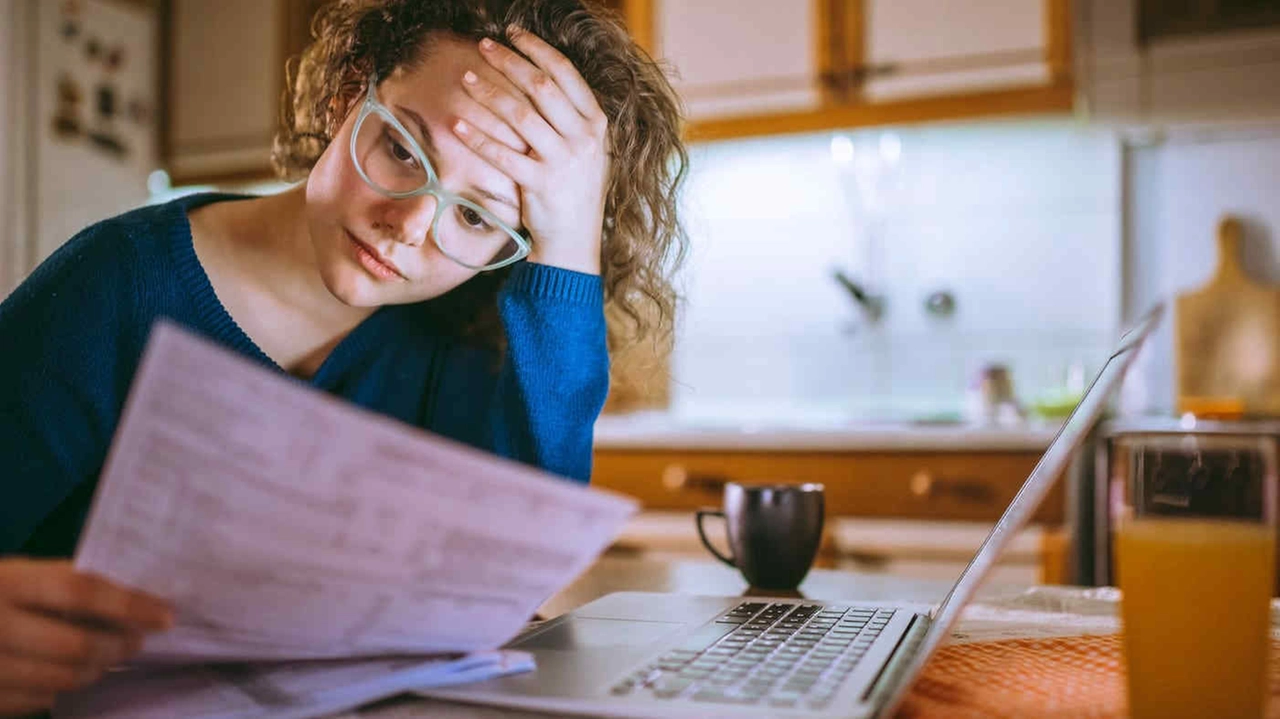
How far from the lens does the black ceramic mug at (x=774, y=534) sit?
927mm

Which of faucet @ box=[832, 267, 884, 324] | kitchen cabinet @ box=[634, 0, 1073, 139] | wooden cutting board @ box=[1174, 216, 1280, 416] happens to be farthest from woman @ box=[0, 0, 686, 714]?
wooden cutting board @ box=[1174, 216, 1280, 416]

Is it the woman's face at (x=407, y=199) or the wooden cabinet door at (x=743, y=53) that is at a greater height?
the wooden cabinet door at (x=743, y=53)

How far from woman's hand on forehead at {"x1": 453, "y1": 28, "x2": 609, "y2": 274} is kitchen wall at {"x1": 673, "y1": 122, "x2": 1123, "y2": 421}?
154cm

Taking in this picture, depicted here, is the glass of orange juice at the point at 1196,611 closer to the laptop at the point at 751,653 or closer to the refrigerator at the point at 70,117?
the laptop at the point at 751,653

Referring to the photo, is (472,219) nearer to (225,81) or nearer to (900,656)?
(900,656)

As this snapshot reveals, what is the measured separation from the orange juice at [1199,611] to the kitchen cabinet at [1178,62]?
6.97 ft

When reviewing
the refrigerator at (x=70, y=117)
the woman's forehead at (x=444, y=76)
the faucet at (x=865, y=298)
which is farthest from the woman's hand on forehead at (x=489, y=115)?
the refrigerator at (x=70, y=117)

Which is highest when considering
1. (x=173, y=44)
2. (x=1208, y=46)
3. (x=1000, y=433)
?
(x=173, y=44)

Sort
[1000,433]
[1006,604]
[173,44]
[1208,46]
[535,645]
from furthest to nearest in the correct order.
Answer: [173,44] → [1208,46] → [1000,433] → [1006,604] → [535,645]

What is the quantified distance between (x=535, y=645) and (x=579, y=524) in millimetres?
213

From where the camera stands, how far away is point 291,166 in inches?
49.2

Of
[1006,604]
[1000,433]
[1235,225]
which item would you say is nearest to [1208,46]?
[1235,225]

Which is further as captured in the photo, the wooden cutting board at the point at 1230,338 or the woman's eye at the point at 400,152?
the wooden cutting board at the point at 1230,338

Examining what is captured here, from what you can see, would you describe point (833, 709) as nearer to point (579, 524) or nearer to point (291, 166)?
Answer: point (579, 524)
